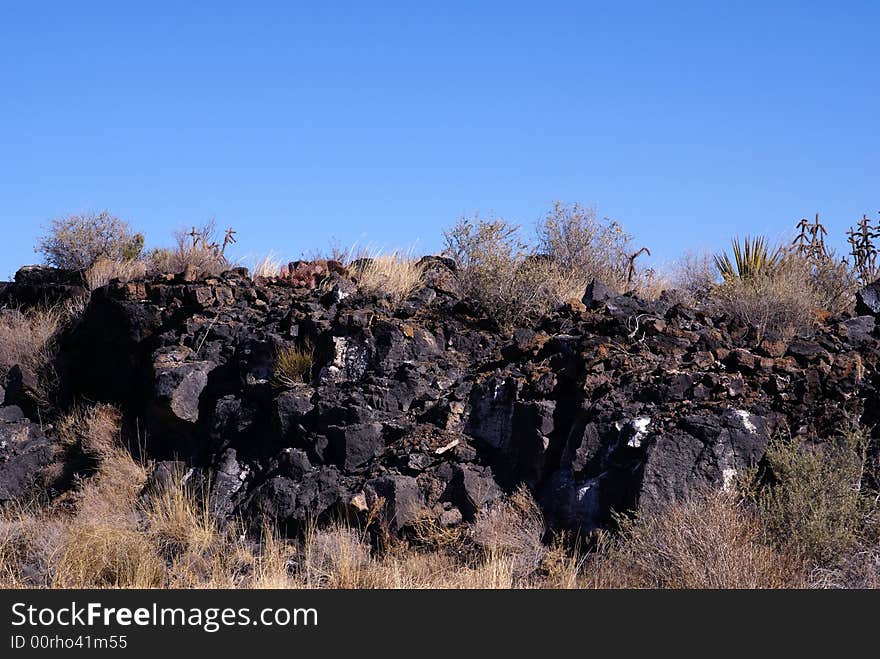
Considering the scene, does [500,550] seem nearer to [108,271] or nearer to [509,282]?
[509,282]

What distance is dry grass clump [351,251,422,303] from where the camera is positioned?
1252cm

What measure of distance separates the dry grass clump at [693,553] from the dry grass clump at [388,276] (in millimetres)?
5367

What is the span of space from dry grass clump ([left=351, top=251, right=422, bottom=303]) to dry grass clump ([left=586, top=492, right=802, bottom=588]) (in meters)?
5.37

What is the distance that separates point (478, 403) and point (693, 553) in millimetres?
3114

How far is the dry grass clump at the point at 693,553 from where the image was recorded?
7177mm

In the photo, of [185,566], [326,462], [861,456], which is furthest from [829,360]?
[185,566]

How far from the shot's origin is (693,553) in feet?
24.3

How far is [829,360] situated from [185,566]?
6.62 meters

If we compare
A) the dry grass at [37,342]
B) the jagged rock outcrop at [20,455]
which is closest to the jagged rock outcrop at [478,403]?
the jagged rock outcrop at [20,455]

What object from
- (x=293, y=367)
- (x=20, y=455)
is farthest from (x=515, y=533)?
(x=20, y=455)

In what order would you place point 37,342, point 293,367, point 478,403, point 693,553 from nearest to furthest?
point 693,553, point 478,403, point 293,367, point 37,342

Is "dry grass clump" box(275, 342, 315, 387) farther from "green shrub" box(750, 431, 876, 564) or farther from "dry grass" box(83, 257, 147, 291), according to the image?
"dry grass" box(83, 257, 147, 291)

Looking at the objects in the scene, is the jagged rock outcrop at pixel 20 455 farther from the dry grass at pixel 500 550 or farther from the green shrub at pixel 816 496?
the green shrub at pixel 816 496

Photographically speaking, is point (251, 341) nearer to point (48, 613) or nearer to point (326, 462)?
point (326, 462)
